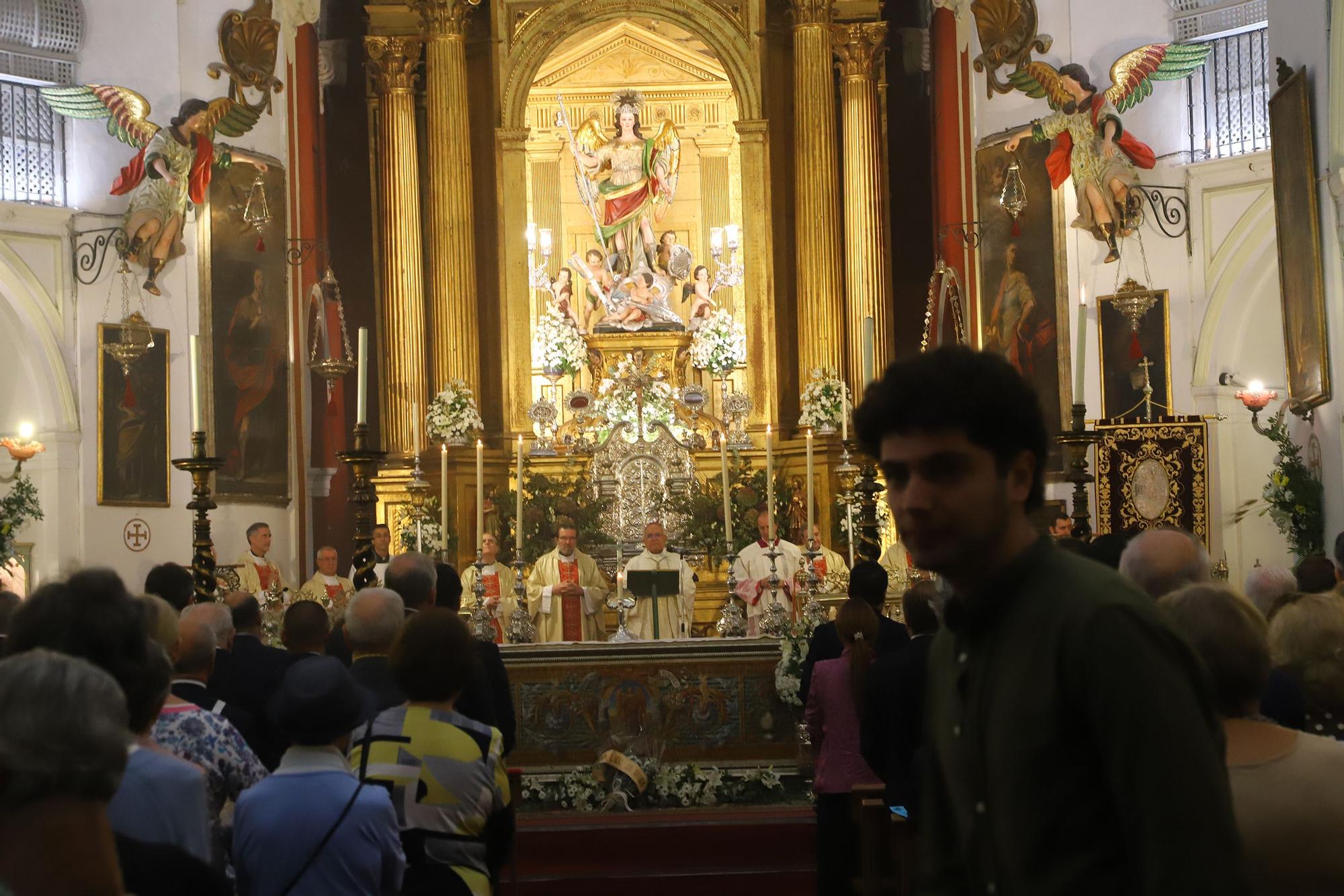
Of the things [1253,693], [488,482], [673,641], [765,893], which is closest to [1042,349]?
[488,482]

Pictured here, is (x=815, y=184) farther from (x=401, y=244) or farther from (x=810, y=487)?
(x=810, y=487)

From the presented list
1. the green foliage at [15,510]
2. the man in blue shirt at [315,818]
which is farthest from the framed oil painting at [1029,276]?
the man in blue shirt at [315,818]

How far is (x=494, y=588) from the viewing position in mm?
11641

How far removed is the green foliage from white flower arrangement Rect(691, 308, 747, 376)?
626 centimetres

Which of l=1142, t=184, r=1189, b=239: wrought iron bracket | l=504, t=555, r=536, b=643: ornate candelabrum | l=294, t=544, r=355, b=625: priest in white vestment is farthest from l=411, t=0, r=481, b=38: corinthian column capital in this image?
l=504, t=555, r=536, b=643: ornate candelabrum

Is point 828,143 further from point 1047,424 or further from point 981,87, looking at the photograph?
point 1047,424

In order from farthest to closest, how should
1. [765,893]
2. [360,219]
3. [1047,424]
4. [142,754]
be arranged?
[360,219]
[765,893]
[142,754]
[1047,424]

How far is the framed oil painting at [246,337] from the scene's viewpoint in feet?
52.6

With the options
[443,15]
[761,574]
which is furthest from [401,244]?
[761,574]

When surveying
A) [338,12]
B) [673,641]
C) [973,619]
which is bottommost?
[673,641]

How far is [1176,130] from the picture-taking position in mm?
15680

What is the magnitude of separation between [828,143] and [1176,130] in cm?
344

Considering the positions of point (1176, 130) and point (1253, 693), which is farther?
point (1176, 130)

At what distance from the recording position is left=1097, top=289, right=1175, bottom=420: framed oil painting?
50.1 ft
